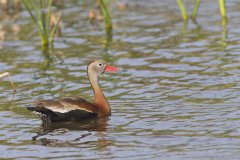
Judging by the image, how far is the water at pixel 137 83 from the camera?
10.4m

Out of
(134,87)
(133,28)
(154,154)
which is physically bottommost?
(154,154)

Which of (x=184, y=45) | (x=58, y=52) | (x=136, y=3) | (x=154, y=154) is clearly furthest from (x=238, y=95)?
(x=136, y=3)

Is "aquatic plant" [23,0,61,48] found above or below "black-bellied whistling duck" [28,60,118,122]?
→ above

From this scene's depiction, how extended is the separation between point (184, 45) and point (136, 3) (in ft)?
17.4

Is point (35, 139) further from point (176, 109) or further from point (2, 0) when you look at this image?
point (2, 0)

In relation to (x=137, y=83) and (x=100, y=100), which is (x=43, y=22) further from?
(x=100, y=100)

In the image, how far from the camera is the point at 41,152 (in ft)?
33.8

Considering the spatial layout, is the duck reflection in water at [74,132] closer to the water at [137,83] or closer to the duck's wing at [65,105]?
the water at [137,83]

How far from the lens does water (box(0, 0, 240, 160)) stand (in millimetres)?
10359

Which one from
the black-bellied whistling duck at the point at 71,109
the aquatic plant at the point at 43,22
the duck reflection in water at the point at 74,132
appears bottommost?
the duck reflection in water at the point at 74,132

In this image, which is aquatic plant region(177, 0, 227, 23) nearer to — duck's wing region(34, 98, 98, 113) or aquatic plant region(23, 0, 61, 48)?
aquatic plant region(23, 0, 61, 48)

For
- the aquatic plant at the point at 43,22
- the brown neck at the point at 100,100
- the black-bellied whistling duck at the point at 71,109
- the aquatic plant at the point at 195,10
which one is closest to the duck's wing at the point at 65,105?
the black-bellied whistling duck at the point at 71,109

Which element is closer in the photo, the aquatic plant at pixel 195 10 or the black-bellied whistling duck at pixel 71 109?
the black-bellied whistling duck at pixel 71 109

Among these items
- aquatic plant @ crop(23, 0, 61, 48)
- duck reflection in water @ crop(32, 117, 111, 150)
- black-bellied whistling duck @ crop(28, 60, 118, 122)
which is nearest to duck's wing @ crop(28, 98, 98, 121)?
black-bellied whistling duck @ crop(28, 60, 118, 122)
